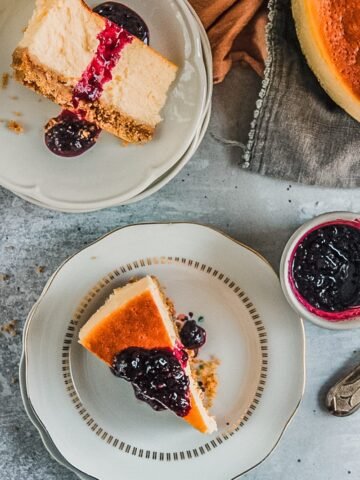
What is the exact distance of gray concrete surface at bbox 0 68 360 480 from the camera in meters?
2.19

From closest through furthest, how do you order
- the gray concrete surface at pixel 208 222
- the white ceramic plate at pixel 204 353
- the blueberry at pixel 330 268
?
the blueberry at pixel 330 268, the white ceramic plate at pixel 204 353, the gray concrete surface at pixel 208 222

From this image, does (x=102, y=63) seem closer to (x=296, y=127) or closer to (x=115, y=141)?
(x=115, y=141)

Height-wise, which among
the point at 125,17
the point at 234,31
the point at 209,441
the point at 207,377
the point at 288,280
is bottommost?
the point at 209,441

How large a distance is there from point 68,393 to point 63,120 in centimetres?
82

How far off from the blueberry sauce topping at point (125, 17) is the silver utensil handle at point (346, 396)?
1.20m

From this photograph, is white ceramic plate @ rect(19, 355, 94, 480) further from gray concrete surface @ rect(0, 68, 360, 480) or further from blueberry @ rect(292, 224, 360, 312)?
blueberry @ rect(292, 224, 360, 312)

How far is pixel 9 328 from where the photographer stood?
2.19m

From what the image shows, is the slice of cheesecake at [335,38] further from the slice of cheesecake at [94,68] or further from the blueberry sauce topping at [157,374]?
the blueberry sauce topping at [157,374]

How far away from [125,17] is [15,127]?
1.48 ft

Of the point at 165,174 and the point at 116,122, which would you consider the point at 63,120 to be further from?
the point at 165,174

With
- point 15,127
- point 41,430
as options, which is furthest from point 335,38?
point 41,430

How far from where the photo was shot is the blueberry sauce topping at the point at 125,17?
6.68ft

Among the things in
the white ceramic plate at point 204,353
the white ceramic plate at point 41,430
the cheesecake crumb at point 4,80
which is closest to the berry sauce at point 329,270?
the white ceramic plate at point 204,353

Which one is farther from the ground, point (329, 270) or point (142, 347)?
point (329, 270)
